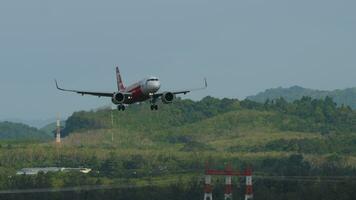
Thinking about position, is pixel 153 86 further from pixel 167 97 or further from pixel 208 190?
pixel 208 190

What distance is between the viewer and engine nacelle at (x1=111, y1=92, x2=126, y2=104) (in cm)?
11188

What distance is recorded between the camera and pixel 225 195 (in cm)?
18025

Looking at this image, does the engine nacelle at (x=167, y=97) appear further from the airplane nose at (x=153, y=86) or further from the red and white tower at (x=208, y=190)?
the red and white tower at (x=208, y=190)

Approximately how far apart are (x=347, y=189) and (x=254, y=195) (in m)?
15.9

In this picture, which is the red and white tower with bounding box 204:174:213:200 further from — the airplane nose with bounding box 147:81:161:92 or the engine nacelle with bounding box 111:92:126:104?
the airplane nose with bounding box 147:81:161:92

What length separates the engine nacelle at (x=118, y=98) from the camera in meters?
112

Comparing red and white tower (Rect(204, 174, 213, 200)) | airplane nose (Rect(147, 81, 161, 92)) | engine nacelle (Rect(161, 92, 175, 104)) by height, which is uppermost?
airplane nose (Rect(147, 81, 161, 92))

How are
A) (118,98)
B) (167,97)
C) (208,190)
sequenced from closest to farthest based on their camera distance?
1. (167,97)
2. (118,98)
3. (208,190)

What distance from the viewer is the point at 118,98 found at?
11194 cm

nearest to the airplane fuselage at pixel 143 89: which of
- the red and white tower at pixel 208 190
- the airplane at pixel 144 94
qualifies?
the airplane at pixel 144 94

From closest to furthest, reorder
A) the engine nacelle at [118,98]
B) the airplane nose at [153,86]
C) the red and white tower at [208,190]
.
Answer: the airplane nose at [153,86] → the engine nacelle at [118,98] → the red and white tower at [208,190]

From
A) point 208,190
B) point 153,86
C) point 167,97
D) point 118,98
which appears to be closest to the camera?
point 167,97

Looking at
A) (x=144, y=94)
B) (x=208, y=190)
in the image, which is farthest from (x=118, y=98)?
(x=208, y=190)

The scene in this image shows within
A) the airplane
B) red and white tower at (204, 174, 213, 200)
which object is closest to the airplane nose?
the airplane
